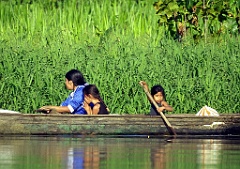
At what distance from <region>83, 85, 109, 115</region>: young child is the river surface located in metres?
0.67


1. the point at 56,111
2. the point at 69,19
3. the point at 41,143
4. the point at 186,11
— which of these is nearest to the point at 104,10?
the point at 69,19

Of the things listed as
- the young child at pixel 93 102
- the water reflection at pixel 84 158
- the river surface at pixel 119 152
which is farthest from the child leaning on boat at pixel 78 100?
Answer: the water reflection at pixel 84 158

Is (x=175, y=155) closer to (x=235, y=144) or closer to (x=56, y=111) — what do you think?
(x=235, y=144)

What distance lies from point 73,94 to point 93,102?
330 millimetres

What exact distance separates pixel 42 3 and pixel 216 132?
9.43 metres

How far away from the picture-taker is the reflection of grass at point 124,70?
1714cm

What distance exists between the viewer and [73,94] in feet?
51.6

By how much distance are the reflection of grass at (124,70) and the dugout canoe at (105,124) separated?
152 cm

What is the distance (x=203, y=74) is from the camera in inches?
689

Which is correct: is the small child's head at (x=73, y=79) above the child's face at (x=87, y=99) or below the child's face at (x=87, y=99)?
above

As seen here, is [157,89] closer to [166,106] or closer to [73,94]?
[166,106]

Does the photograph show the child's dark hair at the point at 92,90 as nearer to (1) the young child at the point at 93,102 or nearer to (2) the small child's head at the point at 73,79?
(1) the young child at the point at 93,102

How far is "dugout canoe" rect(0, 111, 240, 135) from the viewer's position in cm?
1544

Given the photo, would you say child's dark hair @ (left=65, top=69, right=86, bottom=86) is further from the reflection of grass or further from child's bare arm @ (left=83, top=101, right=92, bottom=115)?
the reflection of grass
